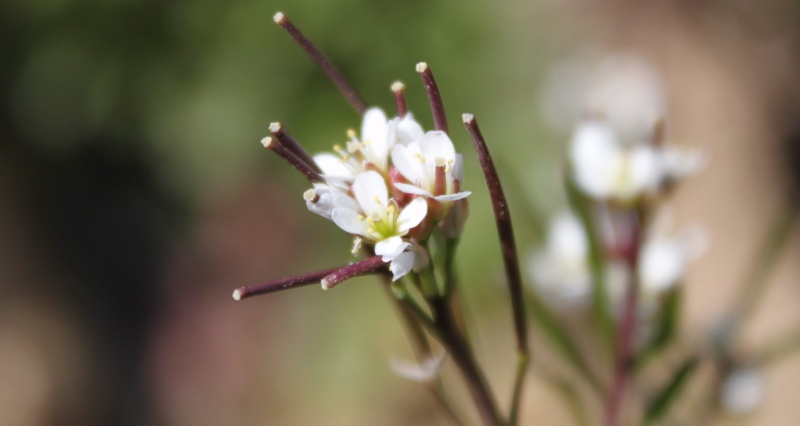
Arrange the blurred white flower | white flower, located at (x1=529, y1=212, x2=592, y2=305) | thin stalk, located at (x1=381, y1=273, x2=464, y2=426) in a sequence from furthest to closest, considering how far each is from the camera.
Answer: the blurred white flower → white flower, located at (x1=529, y1=212, x2=592, y2=305) → thin stalk, located at (x1=381, y1=273, x2=464, y2=426)

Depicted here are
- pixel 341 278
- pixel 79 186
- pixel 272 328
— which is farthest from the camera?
pixel 79 186

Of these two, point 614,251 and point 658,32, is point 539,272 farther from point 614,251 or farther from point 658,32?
point 658,32

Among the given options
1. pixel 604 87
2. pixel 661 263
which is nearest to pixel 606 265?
pixel 661 263

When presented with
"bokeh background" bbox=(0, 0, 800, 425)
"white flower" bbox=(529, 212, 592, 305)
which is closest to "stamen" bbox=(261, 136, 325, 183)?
"white flower" bbox=(529, 212, 592, 305)

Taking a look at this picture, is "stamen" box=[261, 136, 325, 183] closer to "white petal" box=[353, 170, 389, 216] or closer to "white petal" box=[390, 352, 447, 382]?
"white petal" box=[353, 170, 389, 216]

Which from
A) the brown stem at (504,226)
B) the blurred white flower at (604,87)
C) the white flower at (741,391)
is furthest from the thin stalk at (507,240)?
the blurred white flower at (604,87)

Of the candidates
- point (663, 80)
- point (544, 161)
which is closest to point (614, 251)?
point (544, 161)

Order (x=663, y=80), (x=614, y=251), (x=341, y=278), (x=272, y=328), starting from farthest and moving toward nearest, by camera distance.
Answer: (x=272, y=328) → (x=663, y=80) → (x=614, y=251) → (x=341, y=278)

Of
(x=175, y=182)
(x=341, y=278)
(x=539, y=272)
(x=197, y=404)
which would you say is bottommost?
(x=197, y=404)
